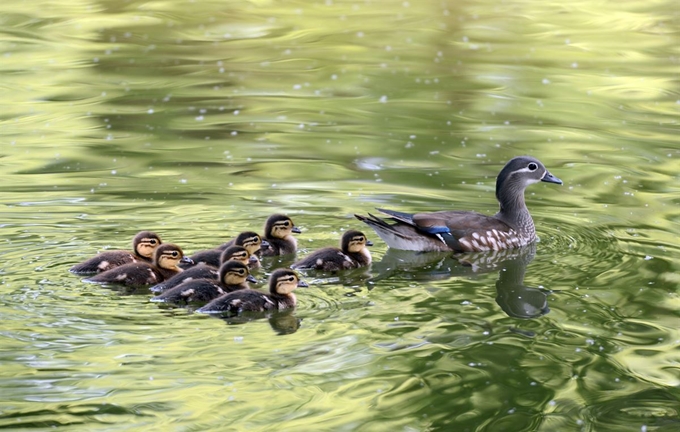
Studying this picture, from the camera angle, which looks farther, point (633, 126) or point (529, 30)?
point (529, 30)

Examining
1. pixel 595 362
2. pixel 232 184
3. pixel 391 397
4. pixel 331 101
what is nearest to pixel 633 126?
pixel 331 101

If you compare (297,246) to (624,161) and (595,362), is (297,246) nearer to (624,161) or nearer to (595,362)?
(595,362)

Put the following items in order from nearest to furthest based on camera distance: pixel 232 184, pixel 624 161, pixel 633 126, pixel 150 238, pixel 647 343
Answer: pixel 647 343 < pixel 150 238 < pixel 232 184 < pixel 624 161 < pixel 633 126

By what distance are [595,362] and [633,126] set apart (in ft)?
24.4

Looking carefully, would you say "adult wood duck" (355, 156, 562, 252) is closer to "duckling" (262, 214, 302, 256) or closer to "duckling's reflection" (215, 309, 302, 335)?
"duckling" (262, 214, 302, 256)

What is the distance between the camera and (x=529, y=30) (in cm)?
1975

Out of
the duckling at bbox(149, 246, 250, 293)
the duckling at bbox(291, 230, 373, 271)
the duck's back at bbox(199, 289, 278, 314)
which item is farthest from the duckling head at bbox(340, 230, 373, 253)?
the duck's back at bbox(199, 289, 278, 314)

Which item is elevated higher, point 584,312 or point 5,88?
point 5,88

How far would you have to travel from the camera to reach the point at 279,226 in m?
9.02

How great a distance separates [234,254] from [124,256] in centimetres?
82

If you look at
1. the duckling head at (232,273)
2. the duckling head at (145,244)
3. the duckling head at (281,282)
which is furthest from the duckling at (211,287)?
the duckling head at (145,244)

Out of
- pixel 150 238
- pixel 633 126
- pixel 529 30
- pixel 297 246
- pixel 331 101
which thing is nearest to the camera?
pixel 150 238

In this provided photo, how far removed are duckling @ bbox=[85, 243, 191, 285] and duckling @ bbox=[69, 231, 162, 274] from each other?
0.49 ft

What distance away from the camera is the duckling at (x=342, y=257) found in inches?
335
